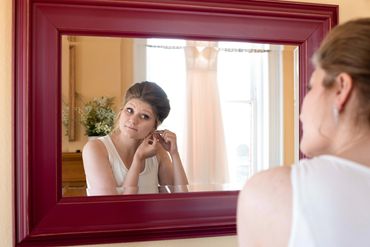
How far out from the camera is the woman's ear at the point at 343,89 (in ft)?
1.93

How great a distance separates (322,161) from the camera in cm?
57

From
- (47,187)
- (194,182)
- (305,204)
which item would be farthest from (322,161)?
(47,187)

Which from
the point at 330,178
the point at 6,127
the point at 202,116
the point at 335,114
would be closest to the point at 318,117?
the point at 335,114

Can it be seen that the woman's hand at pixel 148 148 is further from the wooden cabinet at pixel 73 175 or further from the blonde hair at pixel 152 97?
the wooden cabinet at pixel 73 175

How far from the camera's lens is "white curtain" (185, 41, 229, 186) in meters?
1.18

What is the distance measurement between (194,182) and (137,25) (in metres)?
0.48

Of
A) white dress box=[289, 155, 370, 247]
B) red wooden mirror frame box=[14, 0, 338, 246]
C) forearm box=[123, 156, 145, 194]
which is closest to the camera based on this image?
white dress box=[289, 155, 370, 247]

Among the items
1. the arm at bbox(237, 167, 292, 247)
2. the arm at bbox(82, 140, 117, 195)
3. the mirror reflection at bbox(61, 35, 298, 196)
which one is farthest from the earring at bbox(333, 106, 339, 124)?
the arm at bbox(82, 140, 117, 195)

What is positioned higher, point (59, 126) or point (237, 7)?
point (237, 7)

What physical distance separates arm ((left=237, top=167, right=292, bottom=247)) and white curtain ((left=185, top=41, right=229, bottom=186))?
21.8 inches

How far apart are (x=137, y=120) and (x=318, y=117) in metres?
0.62

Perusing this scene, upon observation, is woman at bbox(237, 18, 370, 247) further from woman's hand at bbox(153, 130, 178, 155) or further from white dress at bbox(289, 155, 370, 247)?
woman's hand at bbox(153, 130, 178, 155)

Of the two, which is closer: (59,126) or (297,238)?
(297,238)

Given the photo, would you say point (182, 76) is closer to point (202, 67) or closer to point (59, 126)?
point (202, 67)
